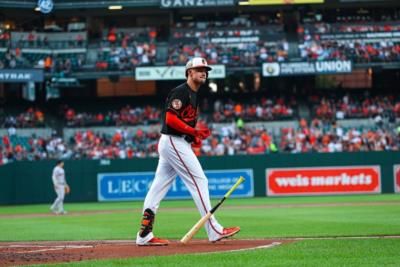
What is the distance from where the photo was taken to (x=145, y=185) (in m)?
35.2

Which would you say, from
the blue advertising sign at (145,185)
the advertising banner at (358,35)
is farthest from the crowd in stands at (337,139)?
the advertising banner at (358,35)

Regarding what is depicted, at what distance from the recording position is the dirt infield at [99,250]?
33.6ft

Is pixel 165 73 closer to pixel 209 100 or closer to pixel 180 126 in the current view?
pixel 209 100

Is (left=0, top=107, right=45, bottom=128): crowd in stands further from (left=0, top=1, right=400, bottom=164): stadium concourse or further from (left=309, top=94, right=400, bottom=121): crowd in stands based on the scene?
(left=309, top=94, right=400, bottom=121): crowd in stands

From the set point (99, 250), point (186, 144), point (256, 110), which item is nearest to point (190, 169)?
point (186, 144)

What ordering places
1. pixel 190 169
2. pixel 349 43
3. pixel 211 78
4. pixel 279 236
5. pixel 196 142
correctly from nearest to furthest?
pixel 190 169 < pixel 196 142 < pixel 279 236 < pixel 349 43 < pixel 211 78

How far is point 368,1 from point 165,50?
10.6 metres

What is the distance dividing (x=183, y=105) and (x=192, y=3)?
30915 millimetres

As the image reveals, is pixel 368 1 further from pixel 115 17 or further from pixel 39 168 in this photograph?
pixel 39 168

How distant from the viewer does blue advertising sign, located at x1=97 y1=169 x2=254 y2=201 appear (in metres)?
34.6

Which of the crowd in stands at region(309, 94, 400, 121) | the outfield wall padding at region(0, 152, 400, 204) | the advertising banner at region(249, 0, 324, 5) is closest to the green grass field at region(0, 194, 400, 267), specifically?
the outfield wall padding at region(0, 152, 400, 204)

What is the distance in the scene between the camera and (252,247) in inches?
423

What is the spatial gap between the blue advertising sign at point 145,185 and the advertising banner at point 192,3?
10535 millimetres

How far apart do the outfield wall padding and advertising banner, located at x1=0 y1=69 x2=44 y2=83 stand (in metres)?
6.45
